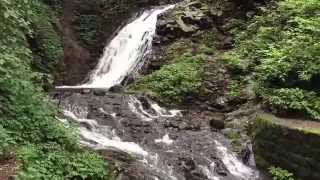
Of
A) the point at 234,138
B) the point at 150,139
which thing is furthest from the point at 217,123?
the point at 150,139

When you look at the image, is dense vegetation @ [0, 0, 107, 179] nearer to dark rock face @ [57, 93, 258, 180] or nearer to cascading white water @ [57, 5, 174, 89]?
dark rock face @ [57, 93, 258, 180]

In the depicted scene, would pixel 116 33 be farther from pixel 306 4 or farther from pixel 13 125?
pixel 13 125

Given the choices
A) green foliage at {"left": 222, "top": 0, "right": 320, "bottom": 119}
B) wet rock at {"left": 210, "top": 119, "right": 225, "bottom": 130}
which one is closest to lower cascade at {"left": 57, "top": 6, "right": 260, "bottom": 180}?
wet rock at {"left": 210, "top": 119, "right": 225, "bottom": 130}

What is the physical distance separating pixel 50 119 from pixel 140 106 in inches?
202

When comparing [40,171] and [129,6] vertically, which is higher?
[129,6]

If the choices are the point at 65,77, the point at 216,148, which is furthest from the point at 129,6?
the point at 216,148

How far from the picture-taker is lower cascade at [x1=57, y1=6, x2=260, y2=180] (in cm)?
971

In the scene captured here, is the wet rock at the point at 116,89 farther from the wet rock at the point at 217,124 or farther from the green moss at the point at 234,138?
the green moss at the point at 234,138

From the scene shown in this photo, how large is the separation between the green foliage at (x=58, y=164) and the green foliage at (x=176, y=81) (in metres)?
6.15

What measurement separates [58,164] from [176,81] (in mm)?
7572

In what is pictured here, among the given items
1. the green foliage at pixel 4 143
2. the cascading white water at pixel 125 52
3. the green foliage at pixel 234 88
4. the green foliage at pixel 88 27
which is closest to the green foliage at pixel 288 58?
the green foliage at pixel 234 88

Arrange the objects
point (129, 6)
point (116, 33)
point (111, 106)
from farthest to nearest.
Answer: point (129, 6), point (116, 33), point (111, 106)

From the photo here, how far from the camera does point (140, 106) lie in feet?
44.0

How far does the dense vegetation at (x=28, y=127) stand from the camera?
7293 mm
